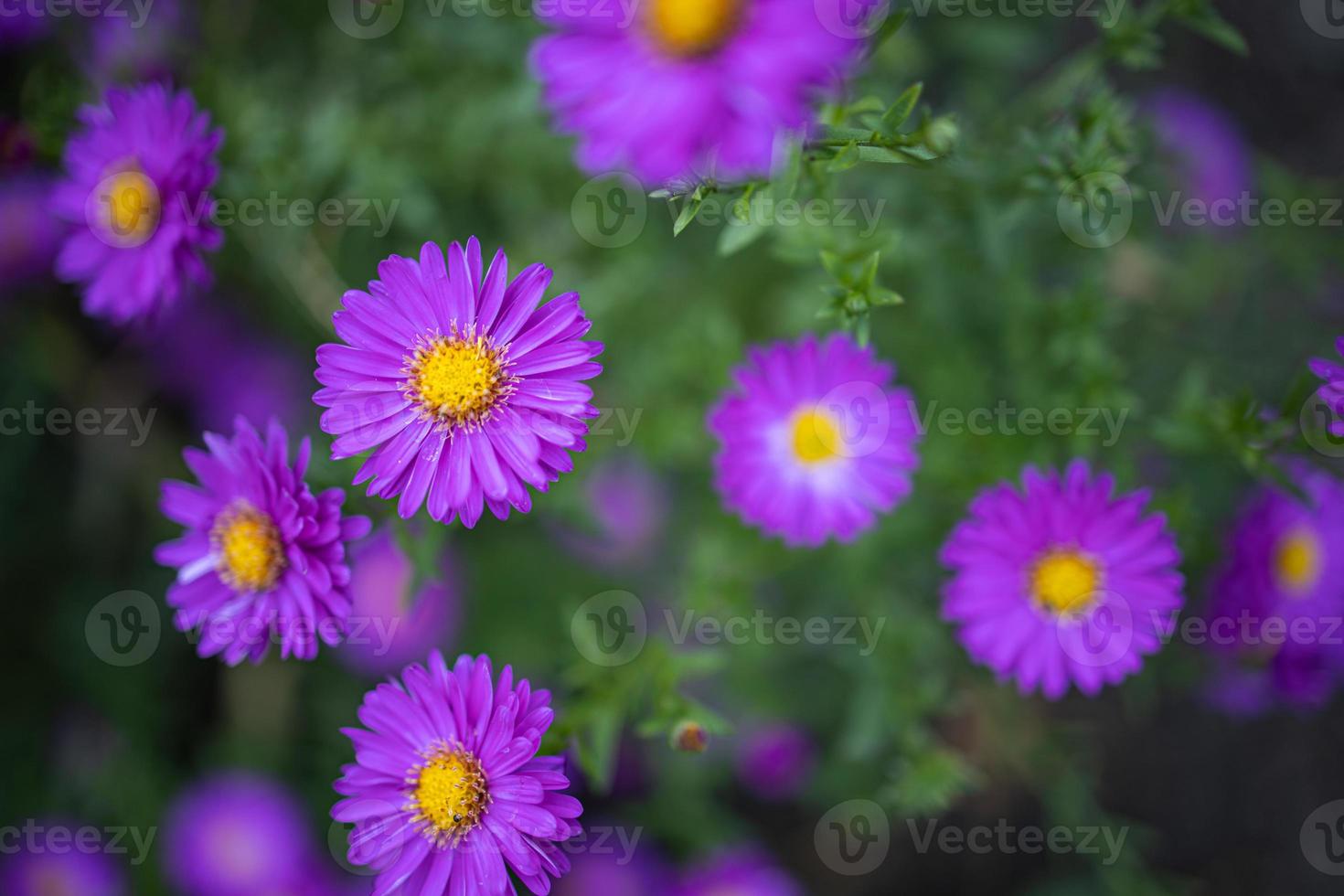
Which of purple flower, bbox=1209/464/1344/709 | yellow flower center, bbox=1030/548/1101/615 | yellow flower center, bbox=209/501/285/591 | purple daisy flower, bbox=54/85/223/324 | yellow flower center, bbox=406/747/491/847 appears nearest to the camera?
yellow flower center, bbox=406/747/491/847

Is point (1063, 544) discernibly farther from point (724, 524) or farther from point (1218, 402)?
point (724, 524)

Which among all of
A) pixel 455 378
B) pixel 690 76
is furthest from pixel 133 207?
pixel 690 76

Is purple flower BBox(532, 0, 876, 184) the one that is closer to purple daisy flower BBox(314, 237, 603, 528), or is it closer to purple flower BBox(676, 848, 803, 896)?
purple daisy flower BBox(314, 237, 603, 528)

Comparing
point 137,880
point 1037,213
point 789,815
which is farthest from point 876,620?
point 137,880

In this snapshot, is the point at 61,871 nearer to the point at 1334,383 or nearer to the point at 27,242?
the point at 27,242

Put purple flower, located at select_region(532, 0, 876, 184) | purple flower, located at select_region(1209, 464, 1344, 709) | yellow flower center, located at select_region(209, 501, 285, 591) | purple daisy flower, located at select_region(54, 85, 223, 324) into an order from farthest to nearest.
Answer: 1. purple flower, located at select_region(1209, 464, 1344, 709)
2. purple daisy flower, located at select_region(54, 85, 223, 324)
3. yellow flower center, located at select_region(209, 501, 285, 591)
4. purple flower, located at select_region(532, 0, 876, 184)

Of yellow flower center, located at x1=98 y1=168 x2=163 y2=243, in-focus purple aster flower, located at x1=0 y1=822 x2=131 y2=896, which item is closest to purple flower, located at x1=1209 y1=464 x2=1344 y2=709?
yellow flower center, located at x1=98 y1=168 x2=163 y2=243
